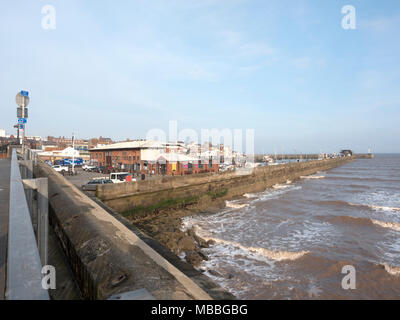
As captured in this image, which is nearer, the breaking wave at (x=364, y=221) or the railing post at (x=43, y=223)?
the railing post at (x=43, y=223)

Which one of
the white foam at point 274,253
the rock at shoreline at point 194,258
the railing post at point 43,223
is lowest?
the white foam at point 274,253

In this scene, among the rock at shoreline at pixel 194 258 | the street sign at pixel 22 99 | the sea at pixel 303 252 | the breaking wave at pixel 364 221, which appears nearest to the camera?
the sea at pixel 303 252

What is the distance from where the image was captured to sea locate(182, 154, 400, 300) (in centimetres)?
866

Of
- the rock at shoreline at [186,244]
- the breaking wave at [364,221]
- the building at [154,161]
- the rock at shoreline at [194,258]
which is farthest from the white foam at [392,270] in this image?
the building at [154,161]

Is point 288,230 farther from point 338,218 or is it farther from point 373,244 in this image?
point 338,218

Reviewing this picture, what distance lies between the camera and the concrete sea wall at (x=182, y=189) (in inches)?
653

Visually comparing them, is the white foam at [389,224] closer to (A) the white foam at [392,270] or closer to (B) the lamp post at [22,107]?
(A) the white foam at [392,270]

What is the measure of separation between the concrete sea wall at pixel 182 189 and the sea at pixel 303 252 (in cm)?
336

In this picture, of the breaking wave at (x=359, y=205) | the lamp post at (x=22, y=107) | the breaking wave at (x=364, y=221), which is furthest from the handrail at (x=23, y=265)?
the breaking wave at (x=359, y=205)

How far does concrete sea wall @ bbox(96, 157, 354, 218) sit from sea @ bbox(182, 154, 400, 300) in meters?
3.36

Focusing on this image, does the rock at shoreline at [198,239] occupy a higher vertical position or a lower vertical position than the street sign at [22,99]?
lower

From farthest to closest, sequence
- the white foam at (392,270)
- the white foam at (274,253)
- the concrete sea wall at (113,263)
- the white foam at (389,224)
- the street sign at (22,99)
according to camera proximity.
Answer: the white foam at (389,224)
the street sign at (22,99)
the white foam at (274,253)
the white foam at (392,270)
the concrete sea wall at (113,263)

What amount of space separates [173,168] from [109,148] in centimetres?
1560

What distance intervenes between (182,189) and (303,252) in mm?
12870
